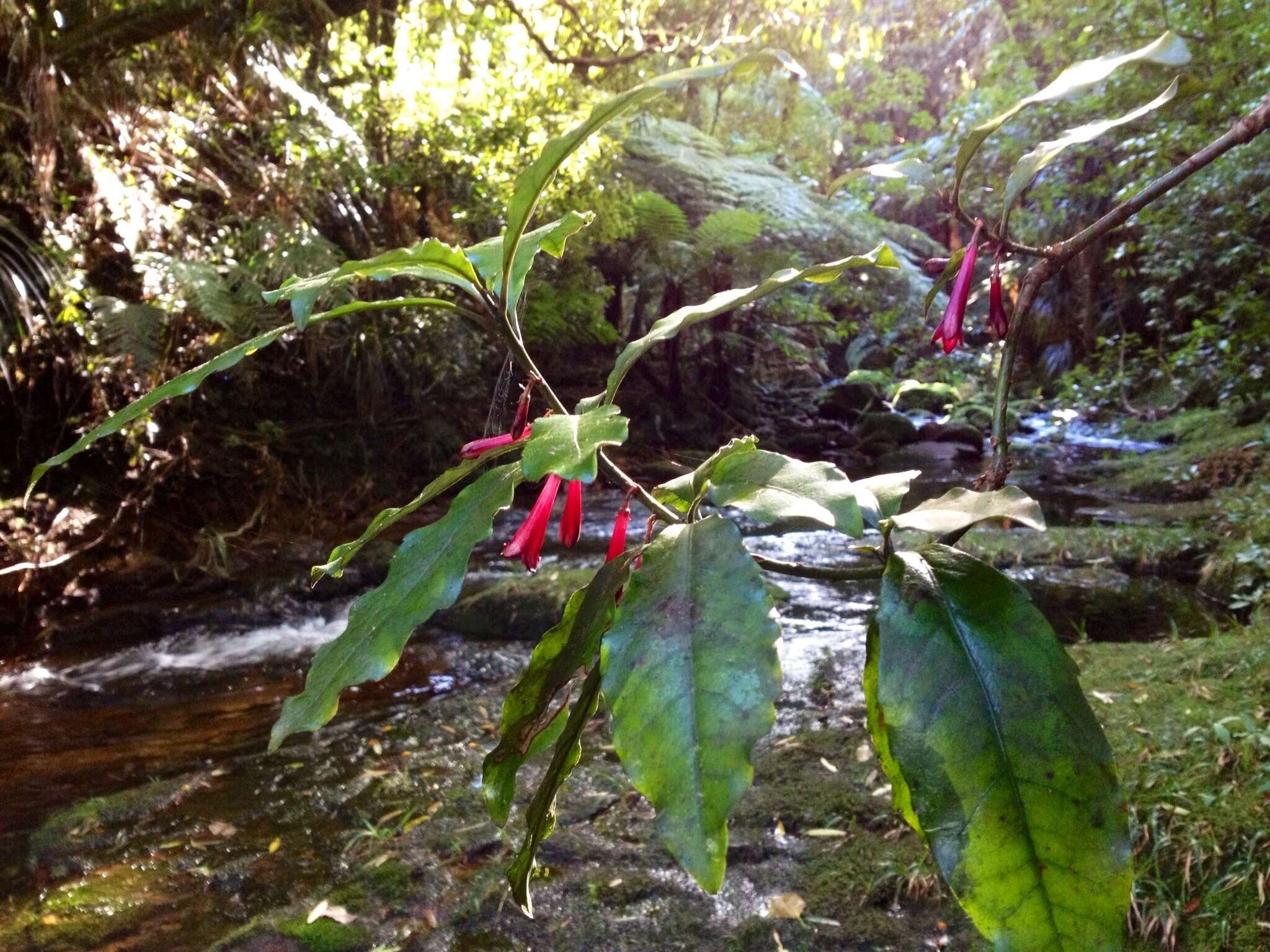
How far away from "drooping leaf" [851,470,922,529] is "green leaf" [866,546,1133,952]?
0.26 feet

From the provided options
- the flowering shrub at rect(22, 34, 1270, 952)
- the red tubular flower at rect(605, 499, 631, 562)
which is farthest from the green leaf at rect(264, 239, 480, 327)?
the red tubular flower at rect(605, 499, 631, 562)

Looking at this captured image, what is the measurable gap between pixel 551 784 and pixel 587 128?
533 mm

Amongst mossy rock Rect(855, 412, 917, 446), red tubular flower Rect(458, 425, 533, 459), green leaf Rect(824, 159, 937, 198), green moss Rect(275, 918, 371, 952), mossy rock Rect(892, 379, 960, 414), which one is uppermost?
green leaf Rect(824, 159, 937, 198)

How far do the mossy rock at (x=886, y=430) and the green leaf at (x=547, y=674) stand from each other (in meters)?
8.82

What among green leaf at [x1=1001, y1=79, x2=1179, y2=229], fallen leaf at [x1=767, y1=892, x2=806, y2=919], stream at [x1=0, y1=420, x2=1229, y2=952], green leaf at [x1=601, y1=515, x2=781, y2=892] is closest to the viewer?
green leaf at [x1=601, y1=515, x2=781, y2=892]

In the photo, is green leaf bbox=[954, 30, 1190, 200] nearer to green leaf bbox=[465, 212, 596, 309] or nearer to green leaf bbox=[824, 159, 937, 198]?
green leaf bbox=[824, 159, 937, 198]

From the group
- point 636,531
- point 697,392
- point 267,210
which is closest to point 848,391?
point 697,392

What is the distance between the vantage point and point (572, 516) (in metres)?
0.79

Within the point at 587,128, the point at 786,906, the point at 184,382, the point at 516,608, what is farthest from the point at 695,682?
the point at 516,608

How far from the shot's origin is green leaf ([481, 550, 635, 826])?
63cm

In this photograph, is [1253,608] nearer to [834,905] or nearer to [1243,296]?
[1243,296]

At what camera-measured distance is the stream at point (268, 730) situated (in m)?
2.12

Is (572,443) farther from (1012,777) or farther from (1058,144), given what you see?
(1058,144)

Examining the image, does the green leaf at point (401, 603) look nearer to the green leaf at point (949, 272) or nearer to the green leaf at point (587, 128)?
the green leaf at point (587, 128)
